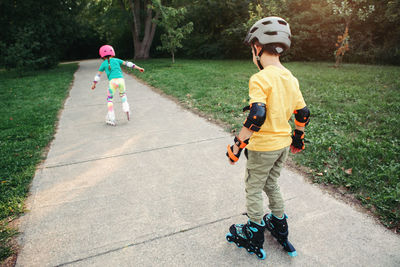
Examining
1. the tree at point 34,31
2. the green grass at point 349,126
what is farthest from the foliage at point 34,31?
the green grass at point 349,126

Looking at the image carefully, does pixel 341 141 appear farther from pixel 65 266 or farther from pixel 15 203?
pixel 15 203

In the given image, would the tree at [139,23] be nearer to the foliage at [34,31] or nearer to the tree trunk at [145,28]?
the tree trunk at [145,28]

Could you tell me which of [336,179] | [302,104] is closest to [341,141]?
[336,179]

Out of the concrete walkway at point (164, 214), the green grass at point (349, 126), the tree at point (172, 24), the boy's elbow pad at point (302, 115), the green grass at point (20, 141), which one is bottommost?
the concrete walkway at point (164, 214)

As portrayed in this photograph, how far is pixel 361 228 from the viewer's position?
2494mm

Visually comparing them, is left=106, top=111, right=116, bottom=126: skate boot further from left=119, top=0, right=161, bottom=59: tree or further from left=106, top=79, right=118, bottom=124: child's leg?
left=119, top=0, right=161, bottom=59: tree

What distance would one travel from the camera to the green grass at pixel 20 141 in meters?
2.90

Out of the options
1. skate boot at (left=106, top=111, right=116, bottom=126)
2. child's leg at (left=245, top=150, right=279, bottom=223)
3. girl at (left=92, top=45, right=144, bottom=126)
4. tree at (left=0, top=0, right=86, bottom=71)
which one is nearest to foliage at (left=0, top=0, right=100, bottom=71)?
tree at (left=0, top=0, right=86, bottom=71)

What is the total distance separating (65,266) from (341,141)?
13.5 ft

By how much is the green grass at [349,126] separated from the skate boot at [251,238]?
1318 millimetres

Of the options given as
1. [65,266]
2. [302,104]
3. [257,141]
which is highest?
[302,104]

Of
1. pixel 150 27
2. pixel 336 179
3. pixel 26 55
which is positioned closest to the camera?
pixel 336 179

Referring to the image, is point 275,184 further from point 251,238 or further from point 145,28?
point 145,28

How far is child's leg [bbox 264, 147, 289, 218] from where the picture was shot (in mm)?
2188
